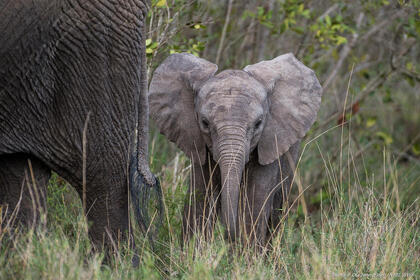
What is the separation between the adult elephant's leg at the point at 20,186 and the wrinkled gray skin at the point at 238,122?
0.91m

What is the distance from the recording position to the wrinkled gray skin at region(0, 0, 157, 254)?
11.2 ft

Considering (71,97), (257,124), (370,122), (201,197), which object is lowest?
(370,122)

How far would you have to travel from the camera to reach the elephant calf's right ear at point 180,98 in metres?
4.62

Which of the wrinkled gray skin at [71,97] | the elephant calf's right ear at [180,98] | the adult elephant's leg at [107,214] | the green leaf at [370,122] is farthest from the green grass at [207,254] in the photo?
the green leaf at [370,122]

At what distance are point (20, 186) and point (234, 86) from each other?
1342 millimetres

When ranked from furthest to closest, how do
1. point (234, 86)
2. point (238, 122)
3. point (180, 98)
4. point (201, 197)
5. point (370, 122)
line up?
point (370, 122), point (180, 98), point (201, 197), point (234, 86), point (238, 122)

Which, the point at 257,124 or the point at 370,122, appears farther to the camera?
the point at 370,122

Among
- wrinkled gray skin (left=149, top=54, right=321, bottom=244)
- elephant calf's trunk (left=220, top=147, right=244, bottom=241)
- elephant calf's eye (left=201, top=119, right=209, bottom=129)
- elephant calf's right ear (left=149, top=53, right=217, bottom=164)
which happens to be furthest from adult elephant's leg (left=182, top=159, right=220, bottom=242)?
elephant calf's trunk (left=220, top=147, right=244, bottom=241)

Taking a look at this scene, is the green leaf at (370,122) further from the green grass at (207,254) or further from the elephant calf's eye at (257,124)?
the elephant calf's eye at (257,124)

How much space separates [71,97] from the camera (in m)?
3.57

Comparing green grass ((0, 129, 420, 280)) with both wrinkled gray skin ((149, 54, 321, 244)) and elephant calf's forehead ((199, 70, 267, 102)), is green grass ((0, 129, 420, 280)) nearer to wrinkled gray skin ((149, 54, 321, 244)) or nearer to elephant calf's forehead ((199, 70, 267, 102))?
wrinkled gray skin ((149, 54, 321, 244))

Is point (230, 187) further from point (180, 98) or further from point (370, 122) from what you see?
point (370, 122)

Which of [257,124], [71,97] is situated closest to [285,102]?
[257,124]

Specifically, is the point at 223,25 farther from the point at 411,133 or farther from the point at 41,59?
the point at 41,59
